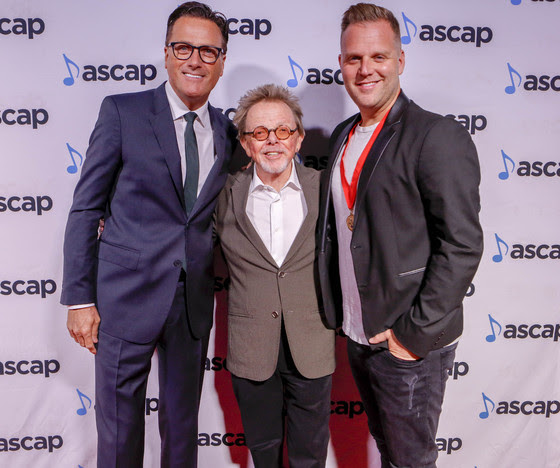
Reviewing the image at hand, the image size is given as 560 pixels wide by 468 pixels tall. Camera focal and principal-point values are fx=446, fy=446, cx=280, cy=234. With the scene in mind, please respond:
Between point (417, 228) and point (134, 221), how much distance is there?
1064 mm

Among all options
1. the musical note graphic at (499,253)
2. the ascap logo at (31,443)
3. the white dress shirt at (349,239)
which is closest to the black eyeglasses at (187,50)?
the white dress shirt at (349,239)

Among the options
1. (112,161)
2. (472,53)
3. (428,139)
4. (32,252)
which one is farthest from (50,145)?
(472,53)

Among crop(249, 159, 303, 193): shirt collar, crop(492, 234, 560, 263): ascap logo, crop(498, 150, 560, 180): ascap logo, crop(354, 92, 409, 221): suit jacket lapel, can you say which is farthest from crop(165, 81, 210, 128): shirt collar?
crop(492, 234, 560, 263): ascap logo

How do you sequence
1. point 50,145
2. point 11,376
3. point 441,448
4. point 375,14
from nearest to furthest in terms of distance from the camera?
point 375,14
point 50,145
point 11,376
point 441,448

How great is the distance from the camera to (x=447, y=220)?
1404 mm

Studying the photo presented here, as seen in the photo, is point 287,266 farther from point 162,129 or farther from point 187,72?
point 187,72

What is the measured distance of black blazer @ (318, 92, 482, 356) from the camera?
140 centimetres

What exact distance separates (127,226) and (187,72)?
2.10ft

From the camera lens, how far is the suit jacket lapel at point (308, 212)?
1.78 meters

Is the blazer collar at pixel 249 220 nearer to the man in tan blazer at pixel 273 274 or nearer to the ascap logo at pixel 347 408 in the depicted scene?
the man in tan blazer at pixel 273 274

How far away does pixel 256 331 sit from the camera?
5.88 feet

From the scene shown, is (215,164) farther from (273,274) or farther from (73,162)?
(73,162)

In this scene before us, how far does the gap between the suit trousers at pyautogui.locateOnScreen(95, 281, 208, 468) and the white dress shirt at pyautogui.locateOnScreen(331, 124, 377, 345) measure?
679 millimetres

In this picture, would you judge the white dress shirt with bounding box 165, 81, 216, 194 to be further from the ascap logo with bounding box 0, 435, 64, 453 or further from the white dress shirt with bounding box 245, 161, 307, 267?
the ascap logo with bounding box 0, 435, 64, 453
